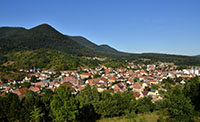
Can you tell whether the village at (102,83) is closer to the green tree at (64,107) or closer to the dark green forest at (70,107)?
the dark green forest at (70,107)

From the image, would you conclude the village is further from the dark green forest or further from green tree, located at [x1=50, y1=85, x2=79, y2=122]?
green tree, located at [x1=50, y1=85, x2=79, y2=122]

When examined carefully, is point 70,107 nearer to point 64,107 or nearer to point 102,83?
point 64,107

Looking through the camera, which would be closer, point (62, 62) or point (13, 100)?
point (13, 100)

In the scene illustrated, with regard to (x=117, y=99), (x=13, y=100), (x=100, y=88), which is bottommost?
(x=100, y=88)

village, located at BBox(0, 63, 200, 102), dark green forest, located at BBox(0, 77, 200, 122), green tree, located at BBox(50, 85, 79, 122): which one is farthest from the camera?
village, located at BBox(0, 63, 200, 102)

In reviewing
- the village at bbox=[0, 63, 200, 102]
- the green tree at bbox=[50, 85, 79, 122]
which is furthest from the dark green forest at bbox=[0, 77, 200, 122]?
the village at bbox=[0, 63, 200, 102]

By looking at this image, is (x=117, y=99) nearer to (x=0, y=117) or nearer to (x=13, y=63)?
(x=0, y=117)

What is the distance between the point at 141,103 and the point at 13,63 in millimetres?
98402

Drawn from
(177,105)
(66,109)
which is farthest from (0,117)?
(177,105)

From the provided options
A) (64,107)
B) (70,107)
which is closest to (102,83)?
(70,107)

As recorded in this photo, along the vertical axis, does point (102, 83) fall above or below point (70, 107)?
below

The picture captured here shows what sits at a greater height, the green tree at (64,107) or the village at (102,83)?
the green tree at (64,107)

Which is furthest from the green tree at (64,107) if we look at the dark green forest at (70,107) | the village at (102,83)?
the village at (102,83)

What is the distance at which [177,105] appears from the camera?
16125 millimetres
